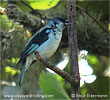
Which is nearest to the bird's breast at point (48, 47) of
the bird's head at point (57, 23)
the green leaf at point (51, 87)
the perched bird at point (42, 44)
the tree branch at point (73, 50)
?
the perched bird at point (42, 44)

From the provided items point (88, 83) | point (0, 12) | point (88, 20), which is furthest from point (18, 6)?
point (88, 83)

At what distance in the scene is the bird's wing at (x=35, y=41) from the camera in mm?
1828

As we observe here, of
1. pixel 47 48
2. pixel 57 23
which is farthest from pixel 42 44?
pixel 57 23

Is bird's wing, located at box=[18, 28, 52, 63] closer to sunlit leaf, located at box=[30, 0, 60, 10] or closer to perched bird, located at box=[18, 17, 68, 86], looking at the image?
perched bird, located at box=[18, 17, 68, 86]

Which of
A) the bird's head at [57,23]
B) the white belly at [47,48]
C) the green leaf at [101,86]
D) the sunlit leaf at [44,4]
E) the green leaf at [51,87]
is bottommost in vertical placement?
the green leaf at [101,86]

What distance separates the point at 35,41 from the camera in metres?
1.88

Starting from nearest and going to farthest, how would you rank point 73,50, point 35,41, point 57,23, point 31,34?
1. point 73,50
2. point 35,41
3. point 57,23
4. point 31,34

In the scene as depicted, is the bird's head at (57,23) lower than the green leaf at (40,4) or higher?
lower

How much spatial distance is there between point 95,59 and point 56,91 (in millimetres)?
1869

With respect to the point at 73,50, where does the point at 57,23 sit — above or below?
above

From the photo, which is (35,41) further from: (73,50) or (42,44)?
(73,50)

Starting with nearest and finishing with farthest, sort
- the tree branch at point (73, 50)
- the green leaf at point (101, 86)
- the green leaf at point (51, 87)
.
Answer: the green leaf at point (51, 87), the tree branch at point (73, 50), the green leaf at point (101, 86)

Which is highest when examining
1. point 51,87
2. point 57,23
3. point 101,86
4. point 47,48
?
point 57,23

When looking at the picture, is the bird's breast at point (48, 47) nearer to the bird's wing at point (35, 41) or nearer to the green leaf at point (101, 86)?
the bird's wing at point (35, 41)
